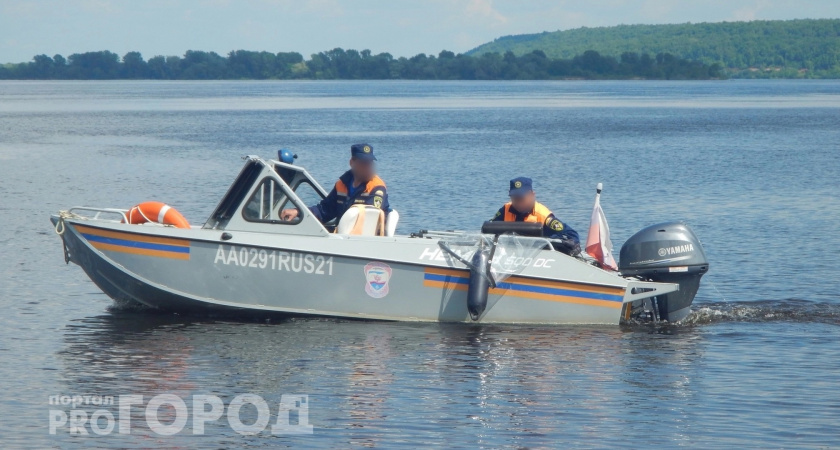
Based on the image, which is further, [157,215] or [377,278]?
[157,215]

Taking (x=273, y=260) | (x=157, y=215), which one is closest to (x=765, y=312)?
(x=273, y=260)

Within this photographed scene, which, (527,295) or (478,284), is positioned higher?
(478,284)

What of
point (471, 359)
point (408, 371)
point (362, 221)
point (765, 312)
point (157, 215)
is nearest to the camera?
point (408, 371)

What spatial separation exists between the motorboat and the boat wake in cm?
81

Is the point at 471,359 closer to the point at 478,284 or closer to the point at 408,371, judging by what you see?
the point at 408,371

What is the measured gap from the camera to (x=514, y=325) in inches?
495

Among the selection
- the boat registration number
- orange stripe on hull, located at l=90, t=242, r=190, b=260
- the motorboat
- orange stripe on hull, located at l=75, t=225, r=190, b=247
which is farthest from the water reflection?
orange stripe on hull, located at l=75, t=225, r=190, b=247

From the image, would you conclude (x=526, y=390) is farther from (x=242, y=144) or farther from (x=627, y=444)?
(x=242, y=144)

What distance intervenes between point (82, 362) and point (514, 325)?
14.4 ft

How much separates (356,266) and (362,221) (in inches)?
22.5

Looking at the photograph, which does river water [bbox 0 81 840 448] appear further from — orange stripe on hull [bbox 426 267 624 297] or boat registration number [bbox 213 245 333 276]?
boat registration number [bbox 213 245 333 276]

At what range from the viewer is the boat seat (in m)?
12.5

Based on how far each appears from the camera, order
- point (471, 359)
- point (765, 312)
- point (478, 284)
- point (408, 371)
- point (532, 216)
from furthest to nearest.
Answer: point (765, 312)
point (532, 216)
point (478, 284)
point (471, 359)
point (408, 371)

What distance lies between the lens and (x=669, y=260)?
12375mm
